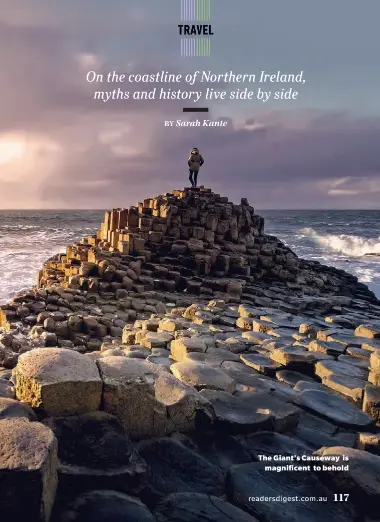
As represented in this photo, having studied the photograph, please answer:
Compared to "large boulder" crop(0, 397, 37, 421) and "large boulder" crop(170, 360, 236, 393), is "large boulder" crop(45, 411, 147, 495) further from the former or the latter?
"large boulder" crop(170, 360, 236, 393)

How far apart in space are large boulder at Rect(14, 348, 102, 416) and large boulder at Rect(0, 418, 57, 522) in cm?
47

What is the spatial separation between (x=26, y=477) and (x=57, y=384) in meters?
0.69

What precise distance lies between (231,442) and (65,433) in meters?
1.32

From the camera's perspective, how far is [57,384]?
8.46 ft

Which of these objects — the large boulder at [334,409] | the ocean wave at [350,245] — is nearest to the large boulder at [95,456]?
the large boulder at [334,409]

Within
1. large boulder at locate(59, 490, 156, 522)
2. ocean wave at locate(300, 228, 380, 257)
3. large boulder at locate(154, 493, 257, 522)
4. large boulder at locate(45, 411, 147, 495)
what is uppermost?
large boulder at locate(45, 411, 147, 495)

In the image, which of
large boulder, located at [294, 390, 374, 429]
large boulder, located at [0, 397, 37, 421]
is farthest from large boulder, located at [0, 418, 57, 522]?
large boulder, located at [294, 390, 374, 429]

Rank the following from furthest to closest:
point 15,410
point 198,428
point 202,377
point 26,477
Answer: point 202,377, point 198,428, point 15,410, point 26,477

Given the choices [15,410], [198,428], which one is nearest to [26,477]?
[15,410]

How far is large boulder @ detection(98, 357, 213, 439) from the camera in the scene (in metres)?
2.82

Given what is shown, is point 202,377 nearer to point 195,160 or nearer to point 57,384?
point 57,384

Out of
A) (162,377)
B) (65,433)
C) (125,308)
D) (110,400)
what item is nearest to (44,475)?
(65,433)

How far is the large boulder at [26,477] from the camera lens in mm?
1931

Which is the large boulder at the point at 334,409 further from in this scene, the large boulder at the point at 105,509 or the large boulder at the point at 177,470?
the large boulder at the point at 105,509
